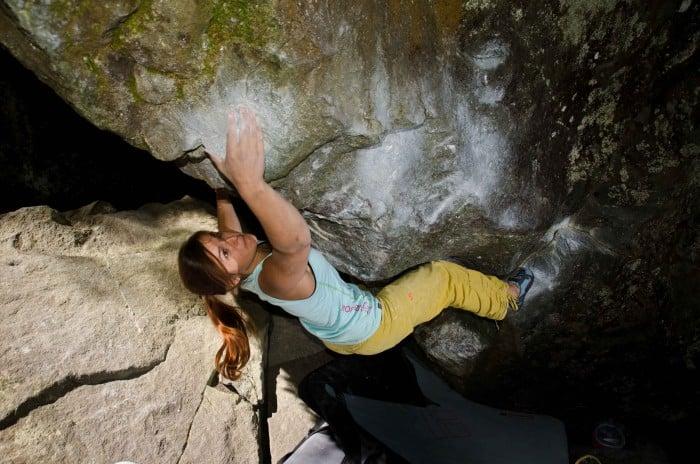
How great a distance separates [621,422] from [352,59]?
10.7 ft

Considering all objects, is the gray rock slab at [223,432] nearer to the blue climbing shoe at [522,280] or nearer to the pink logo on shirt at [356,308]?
the pink logo on shirt at [356,308]

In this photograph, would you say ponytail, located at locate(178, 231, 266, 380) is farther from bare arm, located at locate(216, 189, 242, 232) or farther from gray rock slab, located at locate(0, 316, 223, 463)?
bare arm, located at locate(216, 189, 242, 232)

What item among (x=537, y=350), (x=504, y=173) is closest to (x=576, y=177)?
(x=504, y=173)

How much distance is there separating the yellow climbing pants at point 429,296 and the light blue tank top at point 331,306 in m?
0.08

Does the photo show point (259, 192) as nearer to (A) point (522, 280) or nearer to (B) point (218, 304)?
(B) point (218, 304)

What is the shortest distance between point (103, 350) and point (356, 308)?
1384 millimetres

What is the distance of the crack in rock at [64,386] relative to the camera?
92.7 inches

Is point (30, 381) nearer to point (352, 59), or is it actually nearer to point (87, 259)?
point (87, 259)

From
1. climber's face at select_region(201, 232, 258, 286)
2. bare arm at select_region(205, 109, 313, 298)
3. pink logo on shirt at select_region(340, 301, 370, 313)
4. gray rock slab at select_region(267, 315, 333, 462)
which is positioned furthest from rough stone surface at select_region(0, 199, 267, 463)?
bare arm at select_region(205, 109, 313, 298)

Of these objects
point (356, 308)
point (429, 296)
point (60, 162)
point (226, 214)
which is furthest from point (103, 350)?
point (429, 296)

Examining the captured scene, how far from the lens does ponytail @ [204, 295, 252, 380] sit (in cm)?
288

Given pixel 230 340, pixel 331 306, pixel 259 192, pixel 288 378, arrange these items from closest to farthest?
pixel 259 192
pixel 331 306
pixel 230 340
pixel 288 378

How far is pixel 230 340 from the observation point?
292 centimetres

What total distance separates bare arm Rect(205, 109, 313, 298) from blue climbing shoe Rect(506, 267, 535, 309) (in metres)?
1.32
